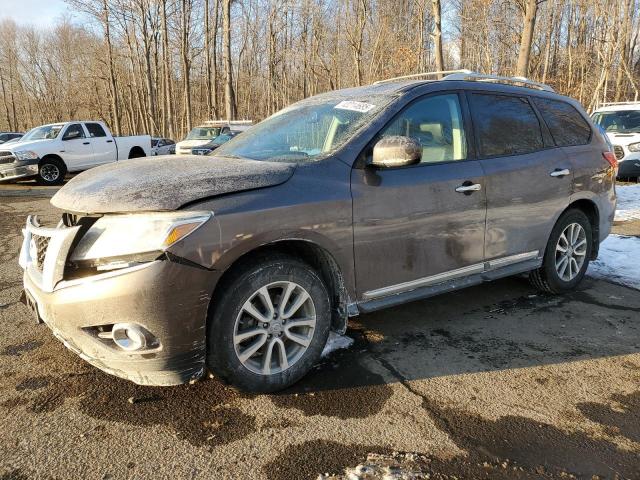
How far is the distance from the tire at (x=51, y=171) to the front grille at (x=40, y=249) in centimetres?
1223

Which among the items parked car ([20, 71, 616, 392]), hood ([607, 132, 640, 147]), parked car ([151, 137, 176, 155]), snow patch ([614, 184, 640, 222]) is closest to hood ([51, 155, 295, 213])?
parked car ([20, 71, 616, 392])

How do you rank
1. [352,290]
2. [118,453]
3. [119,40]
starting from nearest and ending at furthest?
[118,453] < [352,290] < [119,40]

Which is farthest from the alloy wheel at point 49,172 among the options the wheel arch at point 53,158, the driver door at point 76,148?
the driver door at point 76,148

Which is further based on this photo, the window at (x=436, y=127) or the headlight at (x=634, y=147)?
the headlight at (x=634, y=147)

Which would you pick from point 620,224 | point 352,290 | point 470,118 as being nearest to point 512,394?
point 352,290

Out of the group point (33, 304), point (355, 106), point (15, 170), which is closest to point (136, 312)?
point (33, 304)

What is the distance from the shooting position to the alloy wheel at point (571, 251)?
4.44 m

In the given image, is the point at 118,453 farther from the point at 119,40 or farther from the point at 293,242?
the point at 119,40

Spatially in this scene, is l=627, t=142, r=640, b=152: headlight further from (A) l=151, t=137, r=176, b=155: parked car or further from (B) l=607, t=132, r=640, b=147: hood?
(A) l=151, t=137, r=176, b=155: parked car

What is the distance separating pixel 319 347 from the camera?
289cm

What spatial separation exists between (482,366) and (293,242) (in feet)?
4.87

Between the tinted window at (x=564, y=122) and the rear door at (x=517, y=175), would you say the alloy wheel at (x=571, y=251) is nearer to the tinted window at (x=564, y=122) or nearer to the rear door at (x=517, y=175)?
the rear door at (x=517, y=175)

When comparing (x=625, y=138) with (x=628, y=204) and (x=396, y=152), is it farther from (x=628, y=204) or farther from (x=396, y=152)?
(x=396, y=152)

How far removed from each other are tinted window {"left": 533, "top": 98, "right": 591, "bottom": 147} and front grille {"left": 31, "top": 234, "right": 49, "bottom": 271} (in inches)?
155
